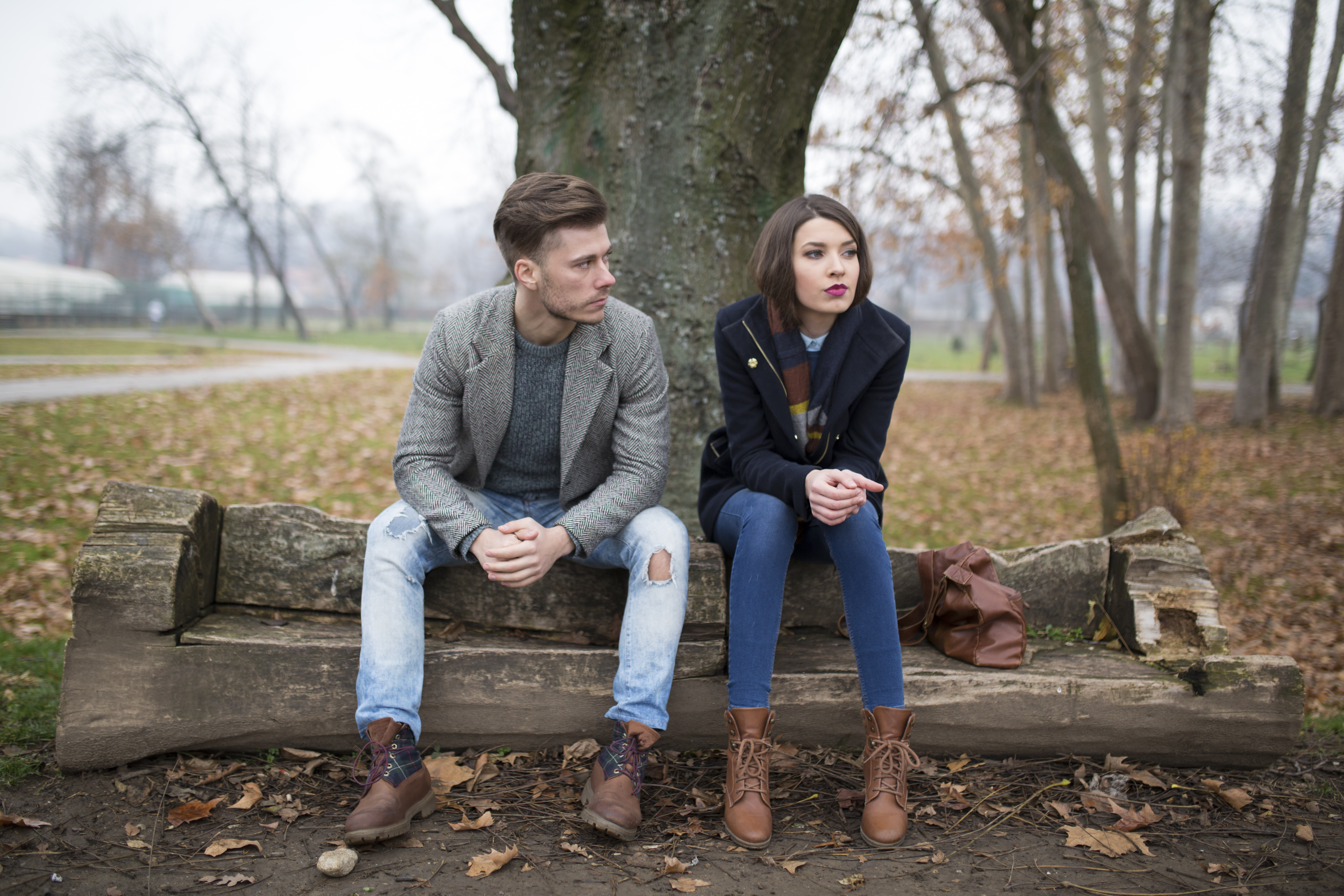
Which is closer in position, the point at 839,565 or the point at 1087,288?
the point at 839,565

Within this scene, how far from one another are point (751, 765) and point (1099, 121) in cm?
1228

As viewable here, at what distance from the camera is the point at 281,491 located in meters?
7.07

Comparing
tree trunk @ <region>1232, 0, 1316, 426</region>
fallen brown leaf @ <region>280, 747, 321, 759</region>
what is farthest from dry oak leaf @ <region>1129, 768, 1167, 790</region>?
tree trunk @ <region>1232, 0, 1316, 426</region>

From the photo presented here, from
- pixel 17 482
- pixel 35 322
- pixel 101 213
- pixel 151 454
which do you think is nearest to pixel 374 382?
pixel 151 454

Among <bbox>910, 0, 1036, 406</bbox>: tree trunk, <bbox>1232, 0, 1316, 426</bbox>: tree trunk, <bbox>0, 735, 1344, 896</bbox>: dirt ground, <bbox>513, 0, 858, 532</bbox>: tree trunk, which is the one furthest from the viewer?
<bbox>1232, 0, 1316, 426</bbox>: tree trunk

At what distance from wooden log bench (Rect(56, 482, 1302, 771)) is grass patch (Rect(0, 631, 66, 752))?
0.40m

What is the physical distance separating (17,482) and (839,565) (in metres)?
6.45

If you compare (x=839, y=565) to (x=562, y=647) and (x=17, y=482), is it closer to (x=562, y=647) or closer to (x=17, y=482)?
(x=562, y=647)

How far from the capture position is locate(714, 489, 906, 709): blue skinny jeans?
99.6 inches

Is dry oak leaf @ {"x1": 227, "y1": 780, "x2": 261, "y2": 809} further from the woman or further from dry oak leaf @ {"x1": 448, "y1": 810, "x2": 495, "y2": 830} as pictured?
the woman

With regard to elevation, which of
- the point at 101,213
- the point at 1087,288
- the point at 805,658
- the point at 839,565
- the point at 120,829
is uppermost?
the point at 101,213

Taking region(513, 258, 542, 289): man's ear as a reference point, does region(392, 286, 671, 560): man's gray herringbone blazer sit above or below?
below

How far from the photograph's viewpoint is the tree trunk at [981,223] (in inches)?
285

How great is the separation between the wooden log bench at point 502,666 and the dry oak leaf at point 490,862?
1.85 feet
